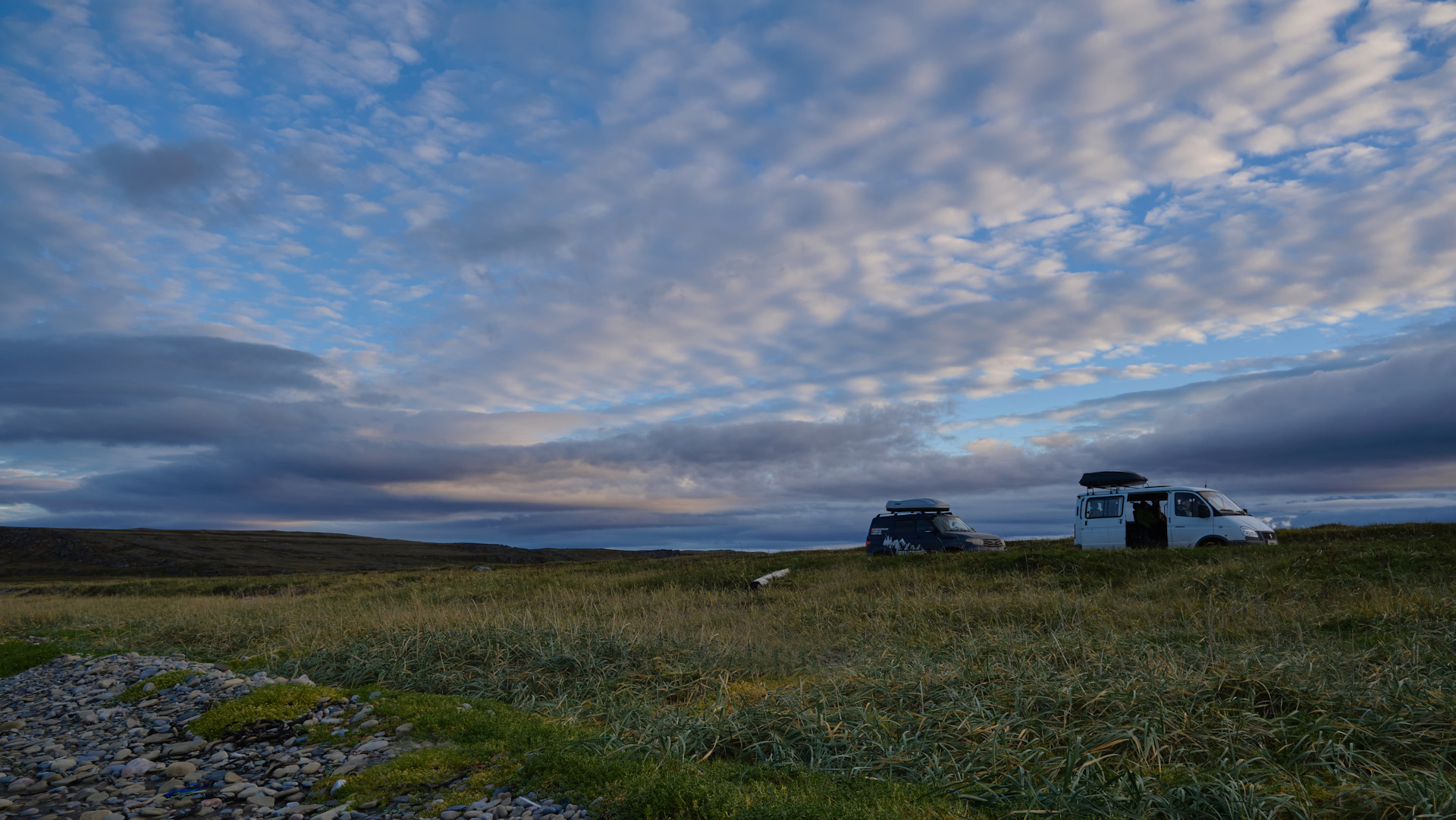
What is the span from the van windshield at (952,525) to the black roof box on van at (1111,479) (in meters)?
4.46

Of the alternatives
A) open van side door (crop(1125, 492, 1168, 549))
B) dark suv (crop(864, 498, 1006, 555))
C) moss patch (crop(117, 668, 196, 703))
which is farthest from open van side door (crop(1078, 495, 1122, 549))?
moss patch (crop(117, 668, 196, 703))

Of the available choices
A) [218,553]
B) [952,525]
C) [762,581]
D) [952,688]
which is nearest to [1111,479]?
[952,525]

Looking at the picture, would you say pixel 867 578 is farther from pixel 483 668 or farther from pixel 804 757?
pixel 804 757

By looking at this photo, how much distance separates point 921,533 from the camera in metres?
26.4

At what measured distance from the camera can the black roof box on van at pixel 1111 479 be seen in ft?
76.8

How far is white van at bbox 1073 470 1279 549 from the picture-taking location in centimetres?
2186

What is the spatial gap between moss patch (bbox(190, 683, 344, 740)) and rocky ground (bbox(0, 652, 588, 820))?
14 cm

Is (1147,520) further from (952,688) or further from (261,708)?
(261,708)

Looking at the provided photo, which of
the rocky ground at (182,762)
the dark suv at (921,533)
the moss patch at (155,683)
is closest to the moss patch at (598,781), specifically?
the rocky ground at (182,762)

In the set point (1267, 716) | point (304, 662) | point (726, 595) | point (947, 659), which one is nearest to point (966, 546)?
point (726, 595)

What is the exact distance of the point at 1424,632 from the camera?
1105 centimetres

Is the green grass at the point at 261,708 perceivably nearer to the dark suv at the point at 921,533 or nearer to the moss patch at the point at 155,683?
the moss patch at the point at 155,683

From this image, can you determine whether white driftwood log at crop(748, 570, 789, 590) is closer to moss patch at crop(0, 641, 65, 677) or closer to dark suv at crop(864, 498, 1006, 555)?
dark suv at crop(864, 498, 1006, 555)

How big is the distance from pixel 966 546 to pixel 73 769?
23892mm
